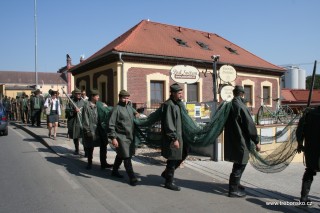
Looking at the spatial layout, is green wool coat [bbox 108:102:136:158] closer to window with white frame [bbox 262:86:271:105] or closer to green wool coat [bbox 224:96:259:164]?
green wool coat [bbox 224:96:259:164]

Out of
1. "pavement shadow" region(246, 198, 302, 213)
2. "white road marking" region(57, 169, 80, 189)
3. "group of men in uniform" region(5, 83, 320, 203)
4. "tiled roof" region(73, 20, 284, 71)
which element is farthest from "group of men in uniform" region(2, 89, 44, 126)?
"pavement shadow" region(246, 198, 302, 213)

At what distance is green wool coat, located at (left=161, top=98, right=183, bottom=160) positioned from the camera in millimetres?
5539

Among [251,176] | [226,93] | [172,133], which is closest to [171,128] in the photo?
[172,133]

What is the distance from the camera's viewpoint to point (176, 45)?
826 inches

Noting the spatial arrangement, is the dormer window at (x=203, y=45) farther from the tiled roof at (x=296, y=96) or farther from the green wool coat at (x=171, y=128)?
the tiled roof at (x=296, y=96)

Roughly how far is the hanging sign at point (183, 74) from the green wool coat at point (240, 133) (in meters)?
4.25

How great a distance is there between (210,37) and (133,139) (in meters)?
21.7

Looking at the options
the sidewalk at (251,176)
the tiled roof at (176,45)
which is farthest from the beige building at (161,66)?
the sidewalk at (251,176)

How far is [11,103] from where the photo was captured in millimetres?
22719

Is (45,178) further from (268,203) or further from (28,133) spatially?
(28,133)

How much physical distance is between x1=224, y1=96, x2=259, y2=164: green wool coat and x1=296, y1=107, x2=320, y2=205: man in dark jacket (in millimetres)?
728

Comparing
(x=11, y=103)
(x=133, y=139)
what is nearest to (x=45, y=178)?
(x=133, y=139)

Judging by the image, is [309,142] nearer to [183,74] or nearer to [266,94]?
[183,74]

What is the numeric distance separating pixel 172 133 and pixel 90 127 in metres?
2.36
